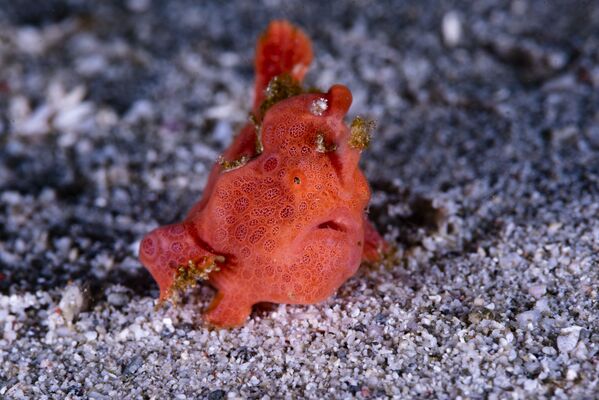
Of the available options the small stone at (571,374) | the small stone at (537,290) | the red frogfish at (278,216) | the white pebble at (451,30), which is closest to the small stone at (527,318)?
the small stone at (537,290)

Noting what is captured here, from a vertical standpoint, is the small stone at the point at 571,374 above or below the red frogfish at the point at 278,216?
below

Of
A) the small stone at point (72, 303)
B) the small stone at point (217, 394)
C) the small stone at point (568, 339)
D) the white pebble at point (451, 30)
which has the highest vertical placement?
the white pebble at point (451, 30)

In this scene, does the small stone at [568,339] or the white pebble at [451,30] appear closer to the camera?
the small stone at [568,339]

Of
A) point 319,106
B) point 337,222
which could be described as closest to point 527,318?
point 337,222

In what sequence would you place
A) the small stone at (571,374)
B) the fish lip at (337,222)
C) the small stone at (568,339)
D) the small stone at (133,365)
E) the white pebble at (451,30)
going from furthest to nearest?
the white pebble at (451,30), the small stone at (133,365), the fish lip at (337,222), the small stone at (568,339), the small stone at (571,374)

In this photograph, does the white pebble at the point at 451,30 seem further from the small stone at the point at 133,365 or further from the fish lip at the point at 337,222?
the small stone at the point at 133,365

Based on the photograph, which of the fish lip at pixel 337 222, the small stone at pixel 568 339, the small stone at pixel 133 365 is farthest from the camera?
the small stone at pixel 133 365

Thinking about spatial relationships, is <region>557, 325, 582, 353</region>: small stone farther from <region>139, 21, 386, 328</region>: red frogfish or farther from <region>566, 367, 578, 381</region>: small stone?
<region>139, 21, 386, 328</region>: red frogfish

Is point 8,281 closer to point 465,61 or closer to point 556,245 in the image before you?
point 556,245
